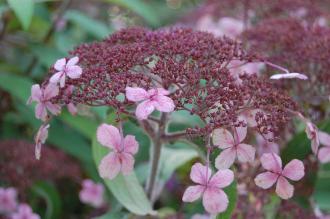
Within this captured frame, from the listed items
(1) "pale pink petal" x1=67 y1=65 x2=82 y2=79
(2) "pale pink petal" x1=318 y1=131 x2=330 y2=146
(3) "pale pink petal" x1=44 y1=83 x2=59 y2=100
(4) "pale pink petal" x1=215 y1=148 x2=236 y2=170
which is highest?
(1) "pale pink petal" x1=67 y1=65 x2=82 y2=79

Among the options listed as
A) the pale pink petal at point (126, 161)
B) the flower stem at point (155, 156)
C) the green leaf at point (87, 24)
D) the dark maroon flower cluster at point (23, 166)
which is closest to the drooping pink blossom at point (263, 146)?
the flower stem at point (155, 156)

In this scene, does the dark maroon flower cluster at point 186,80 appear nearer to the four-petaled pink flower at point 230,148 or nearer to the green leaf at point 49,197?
the four-petaled pink flower at point 230,148

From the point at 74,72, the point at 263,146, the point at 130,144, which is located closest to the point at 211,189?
the point at 130,144

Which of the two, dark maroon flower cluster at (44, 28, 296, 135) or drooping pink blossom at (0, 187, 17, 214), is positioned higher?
dark maroon flower cluster at (44, 28, 296, 135)

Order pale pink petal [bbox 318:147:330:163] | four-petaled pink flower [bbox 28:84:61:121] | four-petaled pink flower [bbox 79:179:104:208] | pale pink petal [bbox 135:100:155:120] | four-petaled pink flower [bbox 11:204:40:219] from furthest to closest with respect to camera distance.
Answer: four-petaled pink flower [bbox 79:179:104:208]
four-petaled pink flower [bbox 11:204:40:219]
pale pink petal [bbox 318:147:330:163]
four-petaled pink flower [bbox 28:84:61:121]
pale pink petal [bbox 135:100:155:120]

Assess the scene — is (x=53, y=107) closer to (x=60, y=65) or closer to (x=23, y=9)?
(x=60, y=65)

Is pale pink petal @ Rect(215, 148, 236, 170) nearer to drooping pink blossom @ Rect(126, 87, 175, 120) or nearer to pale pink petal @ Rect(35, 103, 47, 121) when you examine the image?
drooping pink blossom @ Rect(126, 87, 175, 120)

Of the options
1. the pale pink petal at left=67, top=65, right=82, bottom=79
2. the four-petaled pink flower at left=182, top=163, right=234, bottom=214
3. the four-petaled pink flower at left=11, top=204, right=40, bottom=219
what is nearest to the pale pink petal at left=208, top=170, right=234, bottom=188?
the four-petaled pink flower at left=182, top=163, right=234, bottom=214
